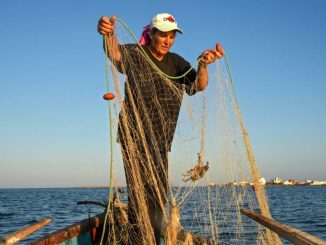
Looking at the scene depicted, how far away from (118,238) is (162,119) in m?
1.29

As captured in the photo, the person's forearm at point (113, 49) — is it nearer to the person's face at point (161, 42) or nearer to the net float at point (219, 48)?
the person's face at point (161, 42)

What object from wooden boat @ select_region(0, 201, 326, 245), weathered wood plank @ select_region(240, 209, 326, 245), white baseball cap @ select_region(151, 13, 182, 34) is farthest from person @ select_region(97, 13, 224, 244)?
weathered wood plank @ select_region(240, 209, 326, 245)

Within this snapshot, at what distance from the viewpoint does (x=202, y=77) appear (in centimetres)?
387

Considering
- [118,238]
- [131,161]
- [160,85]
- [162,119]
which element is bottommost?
[118,238]

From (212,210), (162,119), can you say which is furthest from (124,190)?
(212,210)

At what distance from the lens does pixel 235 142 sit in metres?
3.82

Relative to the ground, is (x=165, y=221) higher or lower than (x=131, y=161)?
lower

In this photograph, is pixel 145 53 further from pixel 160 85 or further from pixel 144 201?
pixel 144 201

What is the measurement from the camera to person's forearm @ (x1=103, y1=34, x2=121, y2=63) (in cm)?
325

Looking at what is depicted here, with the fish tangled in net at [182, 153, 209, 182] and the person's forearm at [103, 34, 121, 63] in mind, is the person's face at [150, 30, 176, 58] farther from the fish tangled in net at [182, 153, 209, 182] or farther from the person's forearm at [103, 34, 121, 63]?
the fish tangled in net at [182, 153, 209, 182]

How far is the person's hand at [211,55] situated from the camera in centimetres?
369

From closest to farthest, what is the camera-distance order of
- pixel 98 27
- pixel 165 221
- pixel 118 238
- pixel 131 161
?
pixel 98 27, pixel 131 161, pixel 165 221, pixel 118 238

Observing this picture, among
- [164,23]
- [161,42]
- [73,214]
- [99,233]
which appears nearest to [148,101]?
[161,42]

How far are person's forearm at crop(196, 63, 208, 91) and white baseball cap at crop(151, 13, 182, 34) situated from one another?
0.47m
